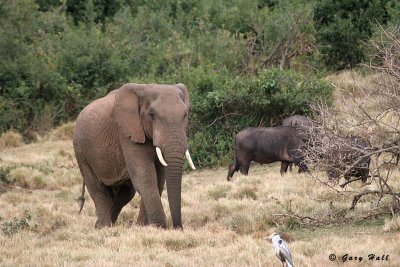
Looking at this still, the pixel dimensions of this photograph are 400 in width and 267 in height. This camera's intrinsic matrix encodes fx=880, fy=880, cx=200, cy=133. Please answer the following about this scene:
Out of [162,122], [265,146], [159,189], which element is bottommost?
[265,146]

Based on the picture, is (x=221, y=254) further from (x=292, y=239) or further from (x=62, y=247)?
(x=62, y=247)

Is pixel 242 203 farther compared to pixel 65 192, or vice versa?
pixel 65 192

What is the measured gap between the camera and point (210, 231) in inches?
450

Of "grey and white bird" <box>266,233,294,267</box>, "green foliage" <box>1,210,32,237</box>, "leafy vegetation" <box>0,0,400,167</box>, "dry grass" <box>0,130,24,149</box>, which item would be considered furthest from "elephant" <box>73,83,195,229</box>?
→ "dry grass" <box>0,130,24,149</box>

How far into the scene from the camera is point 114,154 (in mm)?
12930

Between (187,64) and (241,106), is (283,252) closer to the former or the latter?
(241,106)

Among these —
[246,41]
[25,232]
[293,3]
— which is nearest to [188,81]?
[246,41]

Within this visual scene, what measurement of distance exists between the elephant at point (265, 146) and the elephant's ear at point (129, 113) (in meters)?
6.49

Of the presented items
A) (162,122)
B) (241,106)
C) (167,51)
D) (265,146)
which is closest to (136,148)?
(162,122)

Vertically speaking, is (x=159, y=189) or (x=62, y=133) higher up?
(x=159, y=189)

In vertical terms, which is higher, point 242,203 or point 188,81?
point 242,203

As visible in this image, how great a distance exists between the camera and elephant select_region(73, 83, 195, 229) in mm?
11766

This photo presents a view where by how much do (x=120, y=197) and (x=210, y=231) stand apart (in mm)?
2657

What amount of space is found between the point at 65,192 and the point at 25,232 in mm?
5518
